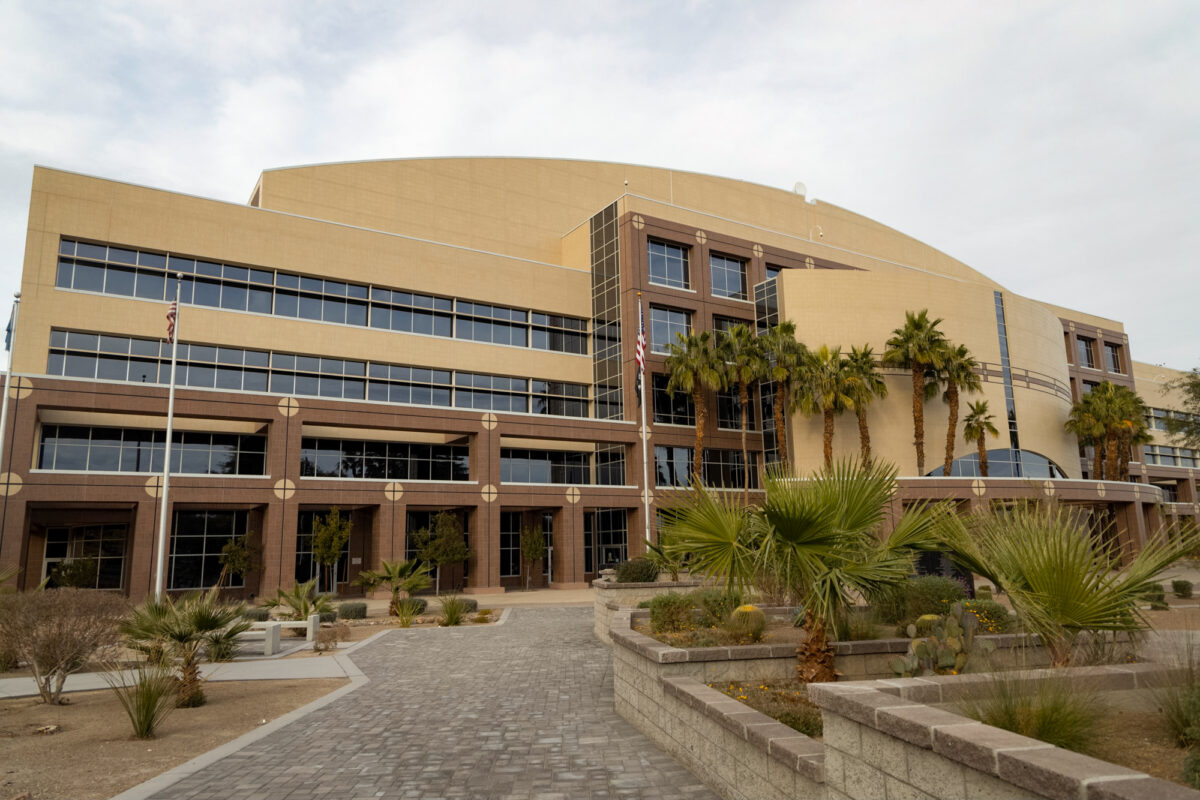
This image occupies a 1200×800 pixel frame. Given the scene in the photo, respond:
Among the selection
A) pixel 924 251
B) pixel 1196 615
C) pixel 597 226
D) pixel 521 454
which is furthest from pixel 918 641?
pixel 924 251

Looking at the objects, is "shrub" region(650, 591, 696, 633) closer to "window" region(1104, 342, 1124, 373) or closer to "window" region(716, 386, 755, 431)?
"window" region(716, 386, 755, 431)

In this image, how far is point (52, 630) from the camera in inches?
452

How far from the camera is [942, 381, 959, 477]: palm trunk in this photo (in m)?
44.4

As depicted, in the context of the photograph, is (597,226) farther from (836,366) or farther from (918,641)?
(918,641)

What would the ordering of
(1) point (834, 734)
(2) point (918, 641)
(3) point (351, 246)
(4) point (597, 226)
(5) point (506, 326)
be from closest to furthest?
(1) point (834, 734) → (2) point (918, 641) → (3) point (351, 246) → (5) point (506, 326) → (4) point (597, 226)

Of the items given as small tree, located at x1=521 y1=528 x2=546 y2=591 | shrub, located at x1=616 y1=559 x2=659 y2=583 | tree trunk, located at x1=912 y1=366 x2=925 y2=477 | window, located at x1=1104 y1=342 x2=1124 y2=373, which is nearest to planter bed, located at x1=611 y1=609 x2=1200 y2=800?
shrub, located at x1=616 y1=559 x2=659 y2=583

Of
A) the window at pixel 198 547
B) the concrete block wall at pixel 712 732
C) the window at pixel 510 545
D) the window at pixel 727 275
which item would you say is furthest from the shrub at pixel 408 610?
the window at pixel 727 275

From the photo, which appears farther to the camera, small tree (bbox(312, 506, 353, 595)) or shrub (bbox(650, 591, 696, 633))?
small tree (bbox(312, 506, 353, 595))

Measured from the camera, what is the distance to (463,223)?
50562 millimetres

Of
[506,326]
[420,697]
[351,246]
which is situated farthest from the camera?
[506,326]

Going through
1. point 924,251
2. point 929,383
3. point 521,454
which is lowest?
point 521,454

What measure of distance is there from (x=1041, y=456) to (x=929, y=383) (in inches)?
397

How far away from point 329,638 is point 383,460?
22.4 metres

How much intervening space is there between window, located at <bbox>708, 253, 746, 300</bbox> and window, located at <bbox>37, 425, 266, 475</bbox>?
29.2 metres
